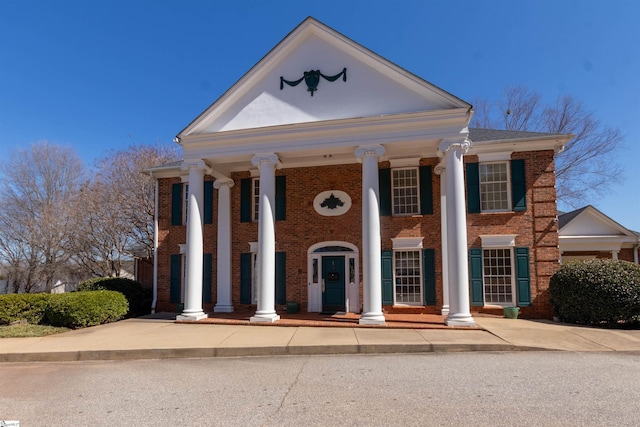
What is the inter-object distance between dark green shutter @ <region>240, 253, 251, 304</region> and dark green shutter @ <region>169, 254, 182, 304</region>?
8.27ft

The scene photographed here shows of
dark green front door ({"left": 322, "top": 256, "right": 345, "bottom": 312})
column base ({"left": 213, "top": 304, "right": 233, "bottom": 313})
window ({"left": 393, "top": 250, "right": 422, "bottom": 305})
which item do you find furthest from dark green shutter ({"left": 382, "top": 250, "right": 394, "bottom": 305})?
column base ({"left": 213, "top": 304, "right": 233, "bottom": 313})

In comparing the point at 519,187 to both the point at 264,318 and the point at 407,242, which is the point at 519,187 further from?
the point at 264,318

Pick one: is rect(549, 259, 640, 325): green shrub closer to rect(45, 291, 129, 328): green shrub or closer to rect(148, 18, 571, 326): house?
rect(148, 18, 571, 326): house

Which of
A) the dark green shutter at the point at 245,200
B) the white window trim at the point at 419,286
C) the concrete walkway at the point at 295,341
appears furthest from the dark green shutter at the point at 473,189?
the dark green shutter at the point at 245,200

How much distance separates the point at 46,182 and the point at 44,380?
2096cm

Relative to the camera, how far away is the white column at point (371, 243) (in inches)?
424

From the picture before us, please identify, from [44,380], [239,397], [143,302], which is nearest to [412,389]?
[239,397]

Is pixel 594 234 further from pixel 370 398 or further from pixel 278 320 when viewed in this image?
pixel 370 398

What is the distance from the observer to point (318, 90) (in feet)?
39.1

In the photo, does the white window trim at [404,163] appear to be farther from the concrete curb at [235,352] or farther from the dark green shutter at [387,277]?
the concrete curb at [235,352]

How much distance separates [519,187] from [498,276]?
289cm

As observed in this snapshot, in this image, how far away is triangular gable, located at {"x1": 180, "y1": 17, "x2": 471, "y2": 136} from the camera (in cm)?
1135

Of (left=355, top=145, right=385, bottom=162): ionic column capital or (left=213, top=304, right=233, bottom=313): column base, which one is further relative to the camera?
(left=213, top=304, right=233, bottom=313): column base

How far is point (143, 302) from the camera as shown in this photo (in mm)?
14977
